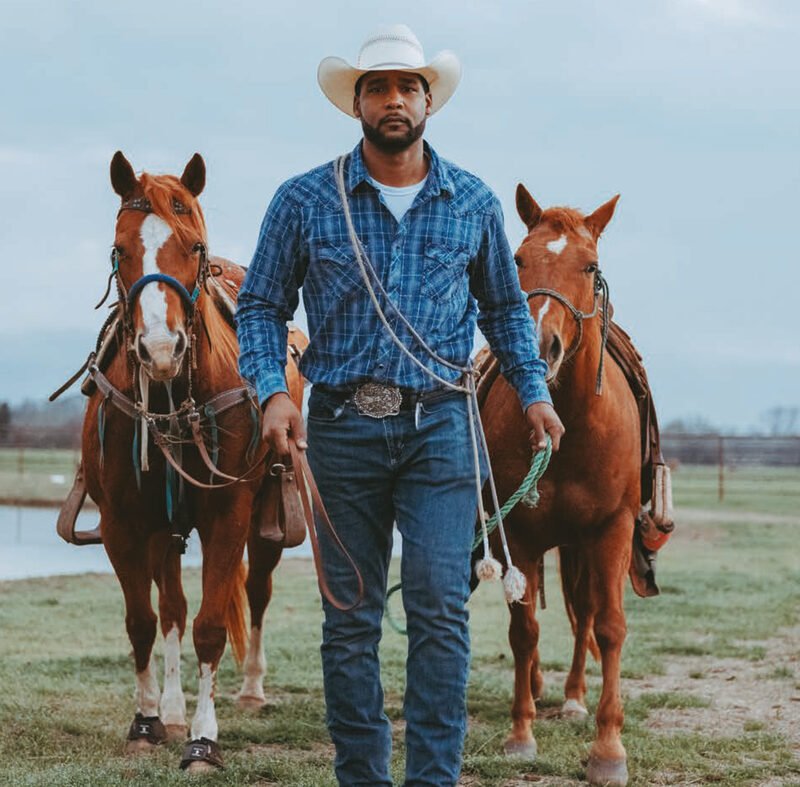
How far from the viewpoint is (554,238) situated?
5605 millimetres

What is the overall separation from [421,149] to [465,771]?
280cm

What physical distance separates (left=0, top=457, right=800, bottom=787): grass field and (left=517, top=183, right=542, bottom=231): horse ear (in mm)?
2472

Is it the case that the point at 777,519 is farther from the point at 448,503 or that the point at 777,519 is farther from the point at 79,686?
the point at 448,503

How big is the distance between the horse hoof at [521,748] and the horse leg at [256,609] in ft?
5.53

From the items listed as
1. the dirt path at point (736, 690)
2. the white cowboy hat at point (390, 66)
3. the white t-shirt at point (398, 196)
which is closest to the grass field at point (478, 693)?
the dirt path at point (736, 690)

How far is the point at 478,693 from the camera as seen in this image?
721 cm

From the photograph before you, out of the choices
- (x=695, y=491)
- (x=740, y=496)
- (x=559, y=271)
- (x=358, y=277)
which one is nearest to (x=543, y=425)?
(x=358, y=277)

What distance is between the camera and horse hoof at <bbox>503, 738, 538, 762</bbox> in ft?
18.7

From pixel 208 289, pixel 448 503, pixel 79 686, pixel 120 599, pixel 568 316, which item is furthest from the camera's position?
pixel 120 599

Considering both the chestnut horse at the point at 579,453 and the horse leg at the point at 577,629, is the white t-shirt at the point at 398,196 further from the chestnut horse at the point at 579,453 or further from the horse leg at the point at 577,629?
the horse leg at the point at 577,629

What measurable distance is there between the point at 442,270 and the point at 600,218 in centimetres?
226

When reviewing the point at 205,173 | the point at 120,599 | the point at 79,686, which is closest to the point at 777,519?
the point at 120,599

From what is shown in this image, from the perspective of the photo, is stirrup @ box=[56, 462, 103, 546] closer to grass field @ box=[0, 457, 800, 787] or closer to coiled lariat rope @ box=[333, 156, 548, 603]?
grass field @ box=[0, 457, 800, 787]

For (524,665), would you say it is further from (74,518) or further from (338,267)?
(338,267)
